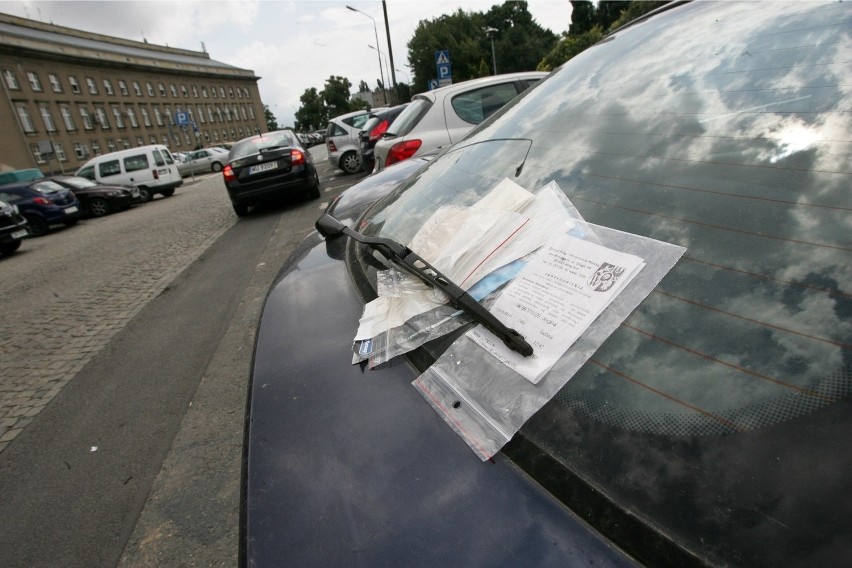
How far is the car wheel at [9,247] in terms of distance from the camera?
10273 millimetres

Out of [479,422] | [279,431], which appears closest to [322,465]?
[279,431]

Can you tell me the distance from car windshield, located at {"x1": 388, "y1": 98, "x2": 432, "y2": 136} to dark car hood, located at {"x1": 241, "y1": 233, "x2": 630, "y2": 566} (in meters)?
5.96

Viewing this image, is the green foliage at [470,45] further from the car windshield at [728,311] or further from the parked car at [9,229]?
the car windshield at [728,311]

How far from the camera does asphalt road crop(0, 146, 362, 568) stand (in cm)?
206

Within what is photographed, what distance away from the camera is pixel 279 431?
99cm

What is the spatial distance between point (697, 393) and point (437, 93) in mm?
6608

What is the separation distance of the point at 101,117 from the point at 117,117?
82.2 inches

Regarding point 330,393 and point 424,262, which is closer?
point 330,393

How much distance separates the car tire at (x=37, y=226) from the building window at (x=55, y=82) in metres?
→ 41.3

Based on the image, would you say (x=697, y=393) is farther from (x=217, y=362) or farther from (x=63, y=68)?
(x=63, y=68)

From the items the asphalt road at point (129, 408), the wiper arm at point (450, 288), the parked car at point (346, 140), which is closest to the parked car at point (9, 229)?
the asphalt road at point (129, 408)

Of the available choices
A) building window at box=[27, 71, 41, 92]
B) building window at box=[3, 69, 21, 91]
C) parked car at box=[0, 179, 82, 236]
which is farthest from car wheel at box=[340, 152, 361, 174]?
building window at box=[27, 71, 41, 92]

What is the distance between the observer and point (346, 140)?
13.2m

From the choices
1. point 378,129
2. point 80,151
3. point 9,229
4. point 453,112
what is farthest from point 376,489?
point 80,151
